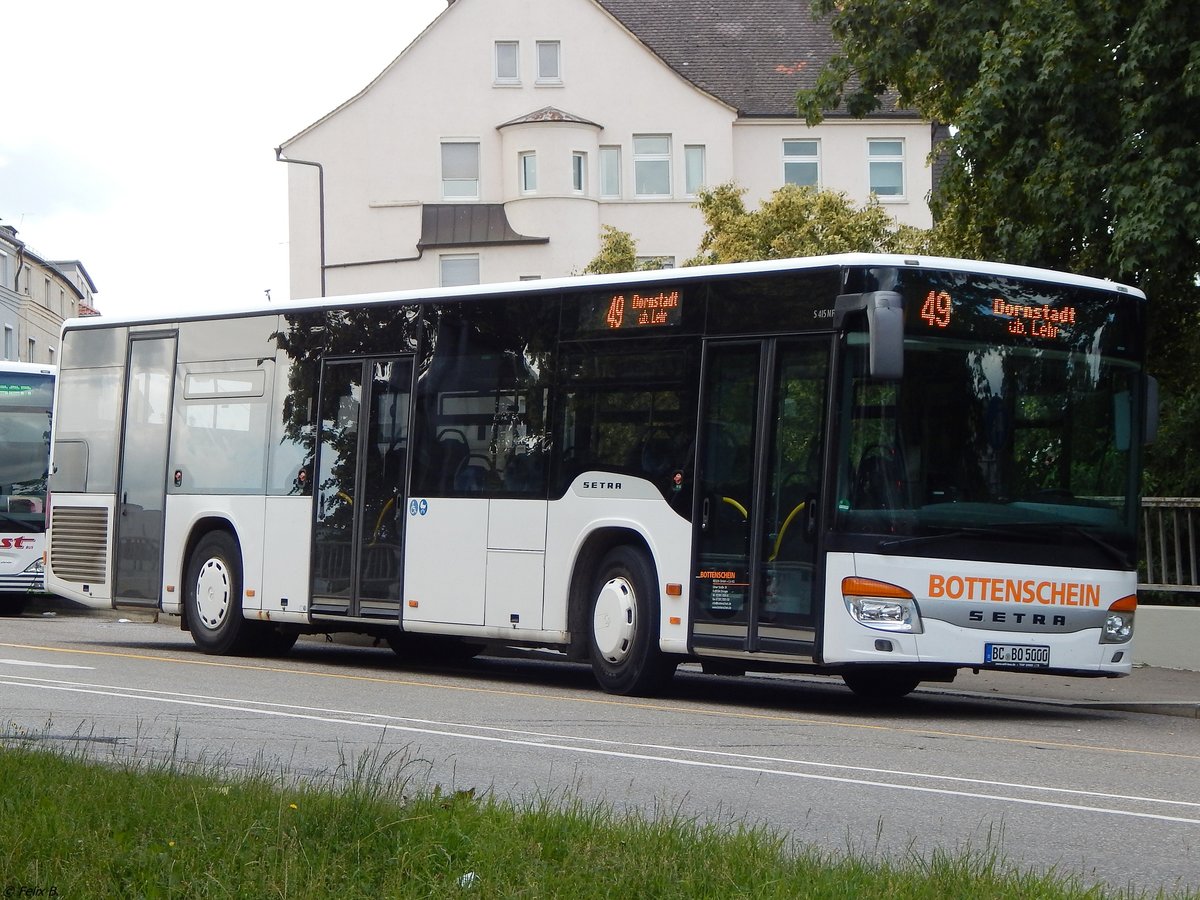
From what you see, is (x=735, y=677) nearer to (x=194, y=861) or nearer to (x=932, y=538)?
(x=932, y=538)

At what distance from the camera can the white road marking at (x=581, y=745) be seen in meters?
8.90

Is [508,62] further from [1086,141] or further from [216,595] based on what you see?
[1086,141]

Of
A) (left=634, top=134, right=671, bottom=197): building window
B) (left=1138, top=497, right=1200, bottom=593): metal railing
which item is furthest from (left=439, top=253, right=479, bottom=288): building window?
(left=1138, top=497, right=1200, bottom=593): metal railing

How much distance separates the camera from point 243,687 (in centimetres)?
1467

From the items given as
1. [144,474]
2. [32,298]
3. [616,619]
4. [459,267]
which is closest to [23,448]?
[144,474]

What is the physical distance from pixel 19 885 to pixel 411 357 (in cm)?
1099

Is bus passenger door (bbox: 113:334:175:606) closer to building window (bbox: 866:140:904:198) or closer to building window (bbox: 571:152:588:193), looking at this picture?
building window (bbox: 571:152:588:193)

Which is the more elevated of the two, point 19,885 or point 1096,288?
point 1096,288

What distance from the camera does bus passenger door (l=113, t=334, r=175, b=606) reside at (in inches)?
757

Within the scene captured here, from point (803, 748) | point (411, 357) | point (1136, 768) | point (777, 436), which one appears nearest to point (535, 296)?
point (411, 357)

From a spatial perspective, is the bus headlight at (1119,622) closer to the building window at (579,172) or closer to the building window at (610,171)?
the building window at (579,172)

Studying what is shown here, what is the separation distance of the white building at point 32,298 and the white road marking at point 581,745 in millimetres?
76251

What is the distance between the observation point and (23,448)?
28328 mm

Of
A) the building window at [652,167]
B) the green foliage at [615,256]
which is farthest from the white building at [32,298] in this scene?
the green foliage at [615,256]
